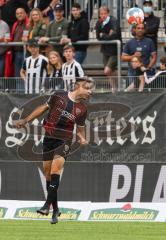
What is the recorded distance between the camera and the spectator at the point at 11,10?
19438mm

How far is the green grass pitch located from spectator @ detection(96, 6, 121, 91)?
5.29 m

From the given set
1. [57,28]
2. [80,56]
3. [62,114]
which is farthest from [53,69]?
[62,114]

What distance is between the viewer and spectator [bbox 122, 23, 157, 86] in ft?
55.6

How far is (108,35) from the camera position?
17.7m

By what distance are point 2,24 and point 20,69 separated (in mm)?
1568

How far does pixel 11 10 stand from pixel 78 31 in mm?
2383

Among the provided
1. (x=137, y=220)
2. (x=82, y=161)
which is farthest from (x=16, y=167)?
(x=137, y=220)

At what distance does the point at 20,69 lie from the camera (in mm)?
17969

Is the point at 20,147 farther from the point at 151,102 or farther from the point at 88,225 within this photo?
the point at 88,225

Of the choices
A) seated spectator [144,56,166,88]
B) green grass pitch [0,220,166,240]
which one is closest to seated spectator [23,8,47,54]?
seated spectator [144,56,166,88]

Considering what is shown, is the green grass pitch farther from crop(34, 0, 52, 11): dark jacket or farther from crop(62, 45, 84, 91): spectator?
crop(34, 0, 52, 11): dark jacket

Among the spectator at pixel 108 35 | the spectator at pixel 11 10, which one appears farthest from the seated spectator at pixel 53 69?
the spectator at pixel 11 10

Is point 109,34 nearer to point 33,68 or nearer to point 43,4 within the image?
point 33,68

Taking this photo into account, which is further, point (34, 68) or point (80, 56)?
point (80, 56)
